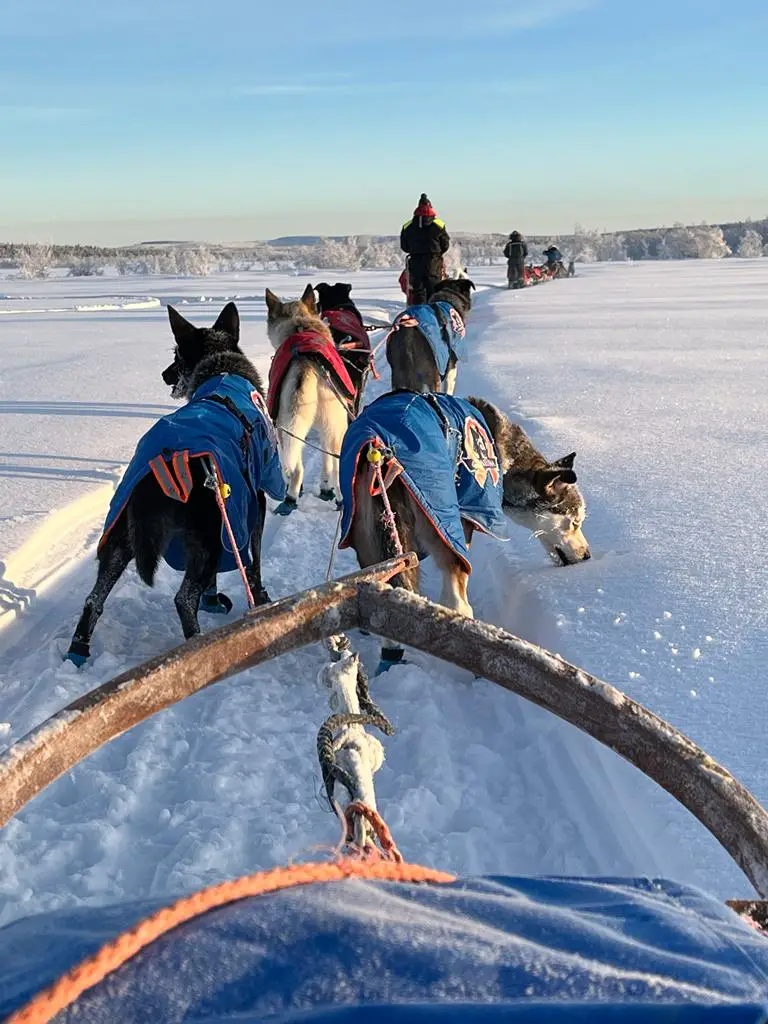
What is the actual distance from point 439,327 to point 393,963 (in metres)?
6.67

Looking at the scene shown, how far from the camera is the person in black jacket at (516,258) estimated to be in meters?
27.2

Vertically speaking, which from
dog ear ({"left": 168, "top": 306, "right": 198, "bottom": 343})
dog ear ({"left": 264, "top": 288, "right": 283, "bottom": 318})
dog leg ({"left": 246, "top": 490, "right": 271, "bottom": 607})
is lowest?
dog leg ({"left": 246, "top": 490, "right": 271, "bottom": 607})

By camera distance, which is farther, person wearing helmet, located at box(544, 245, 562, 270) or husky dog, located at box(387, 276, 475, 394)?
person wearing helmet, located at box(544, 245, 562, 270)

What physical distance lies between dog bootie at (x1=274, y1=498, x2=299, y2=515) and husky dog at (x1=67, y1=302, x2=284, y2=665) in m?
1.67

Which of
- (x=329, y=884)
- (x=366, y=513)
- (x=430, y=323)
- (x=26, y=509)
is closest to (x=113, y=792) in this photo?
(x=366, y=513)

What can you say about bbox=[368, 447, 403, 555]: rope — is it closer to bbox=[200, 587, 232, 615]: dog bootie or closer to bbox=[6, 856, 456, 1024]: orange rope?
bbox=[200, 587, 232, 615]: dog bootie

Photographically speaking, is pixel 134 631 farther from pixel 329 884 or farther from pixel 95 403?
pixel 95 403

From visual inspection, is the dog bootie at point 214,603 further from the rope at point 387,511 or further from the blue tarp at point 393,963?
the blue tarp at point 393,963

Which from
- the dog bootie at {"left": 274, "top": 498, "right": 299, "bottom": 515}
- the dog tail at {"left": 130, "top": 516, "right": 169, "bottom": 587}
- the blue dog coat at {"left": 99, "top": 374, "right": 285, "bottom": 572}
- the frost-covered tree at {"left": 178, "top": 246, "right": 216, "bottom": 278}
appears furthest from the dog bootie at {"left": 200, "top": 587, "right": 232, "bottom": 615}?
the frost-covered tree at {"left": 178, "top": 246, "right": 216, "bottom": 278}

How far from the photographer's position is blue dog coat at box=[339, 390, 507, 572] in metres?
3.05

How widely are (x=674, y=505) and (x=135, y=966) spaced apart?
428 centimetres

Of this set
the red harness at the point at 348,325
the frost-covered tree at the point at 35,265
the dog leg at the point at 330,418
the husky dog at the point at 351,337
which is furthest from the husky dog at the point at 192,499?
the frost-covered tree at the point at 35,265

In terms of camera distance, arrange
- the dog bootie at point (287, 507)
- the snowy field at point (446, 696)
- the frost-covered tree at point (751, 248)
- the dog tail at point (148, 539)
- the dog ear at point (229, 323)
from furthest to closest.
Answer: the frost-covered tree at point (751, 248), the dog bootie at point (287, 507), the dog ear at point (229, 323), the dog tail at point (148, 539), the snowy field at point (446, 696)

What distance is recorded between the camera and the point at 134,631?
3854mm
